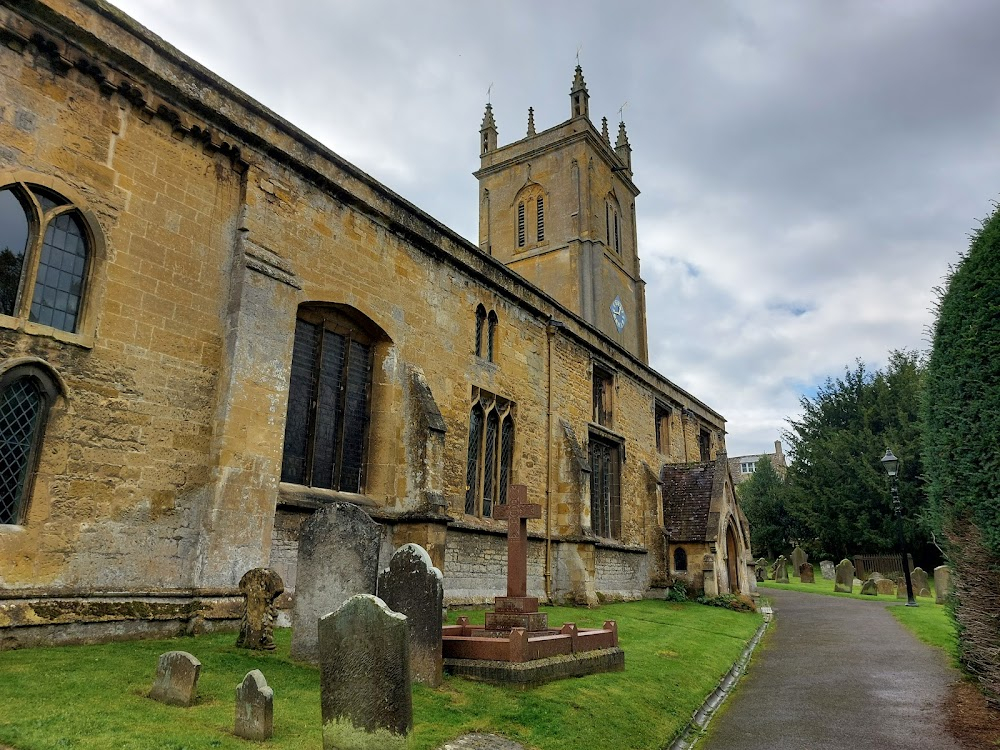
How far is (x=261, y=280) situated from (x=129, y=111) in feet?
9.76

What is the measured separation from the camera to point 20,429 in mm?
8281

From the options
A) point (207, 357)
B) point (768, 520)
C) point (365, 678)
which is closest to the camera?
point (365, 678)

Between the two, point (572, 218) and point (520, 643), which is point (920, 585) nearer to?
point (572, 218)

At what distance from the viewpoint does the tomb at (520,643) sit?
8.02 meters

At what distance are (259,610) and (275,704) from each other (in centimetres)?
233

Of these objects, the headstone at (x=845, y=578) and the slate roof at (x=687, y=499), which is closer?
the slate roof at (x=687, y=499)

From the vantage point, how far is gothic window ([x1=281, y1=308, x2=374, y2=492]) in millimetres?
12125

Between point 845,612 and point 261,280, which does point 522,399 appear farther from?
point 845,612

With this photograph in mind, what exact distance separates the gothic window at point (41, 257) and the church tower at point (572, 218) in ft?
88.6

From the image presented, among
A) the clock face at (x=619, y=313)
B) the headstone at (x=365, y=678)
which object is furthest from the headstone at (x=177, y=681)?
the clock face at (x=619, y=313)

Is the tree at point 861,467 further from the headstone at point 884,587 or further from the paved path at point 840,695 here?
the paved path at point 840,695

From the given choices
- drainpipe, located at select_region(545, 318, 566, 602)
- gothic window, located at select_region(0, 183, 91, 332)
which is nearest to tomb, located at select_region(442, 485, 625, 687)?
gothic window, located at select_region(0, 183, 91, 332)

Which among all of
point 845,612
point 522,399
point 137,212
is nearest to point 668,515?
point 845,612

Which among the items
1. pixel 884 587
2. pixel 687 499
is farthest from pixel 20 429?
pixel 884 587
